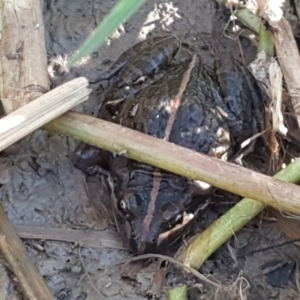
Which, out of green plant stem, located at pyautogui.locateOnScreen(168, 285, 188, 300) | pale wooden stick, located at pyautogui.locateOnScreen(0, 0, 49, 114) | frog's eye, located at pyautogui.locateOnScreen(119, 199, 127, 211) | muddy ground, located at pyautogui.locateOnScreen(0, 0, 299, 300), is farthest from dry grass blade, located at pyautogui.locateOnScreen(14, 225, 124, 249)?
pale wooden stick, located at pyautogui.locateOnScreen(0, 0, 49, 114)

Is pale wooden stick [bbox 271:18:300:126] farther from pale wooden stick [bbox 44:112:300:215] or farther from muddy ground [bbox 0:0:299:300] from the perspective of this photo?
muddy ground [bbox 0:0:299:300]

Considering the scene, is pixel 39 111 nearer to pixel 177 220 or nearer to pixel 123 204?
pixel 123 204

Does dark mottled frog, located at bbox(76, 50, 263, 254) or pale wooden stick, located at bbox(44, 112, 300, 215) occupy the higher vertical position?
pale wooden stick, located at bbox(44, 112, 300, 215)

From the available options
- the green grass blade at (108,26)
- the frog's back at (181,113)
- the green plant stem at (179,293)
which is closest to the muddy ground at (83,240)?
the green plant stem at (179,293)

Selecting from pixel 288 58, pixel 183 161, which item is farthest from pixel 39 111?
pixel 288 58

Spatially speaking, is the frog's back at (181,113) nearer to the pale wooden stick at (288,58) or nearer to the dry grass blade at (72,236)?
the pale wooden stick at (288,58)

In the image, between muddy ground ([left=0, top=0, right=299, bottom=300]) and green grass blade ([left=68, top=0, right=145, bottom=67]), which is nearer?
green grass blade ([left=68, top=0, right=145, bottom=67])

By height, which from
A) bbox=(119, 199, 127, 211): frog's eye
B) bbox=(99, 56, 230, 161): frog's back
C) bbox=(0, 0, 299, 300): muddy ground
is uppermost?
bbox=(99, 56, 230, 161): frog's back

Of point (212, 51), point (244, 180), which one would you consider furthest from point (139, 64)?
point (244, 180)
